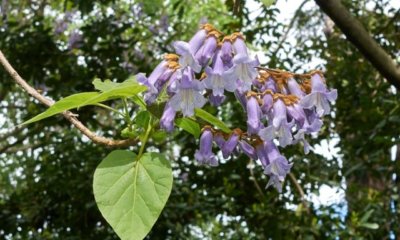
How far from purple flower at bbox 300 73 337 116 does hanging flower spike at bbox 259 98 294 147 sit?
0.05 meters

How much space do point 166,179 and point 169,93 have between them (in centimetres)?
18

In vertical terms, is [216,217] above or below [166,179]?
above

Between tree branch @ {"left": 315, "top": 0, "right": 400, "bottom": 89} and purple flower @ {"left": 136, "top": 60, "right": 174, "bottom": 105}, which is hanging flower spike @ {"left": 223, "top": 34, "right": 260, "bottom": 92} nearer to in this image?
purple flower @ {"left": 136, "top": 60, "right": 174, "bottom": 105}

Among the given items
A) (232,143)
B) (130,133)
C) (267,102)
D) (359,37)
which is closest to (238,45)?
(267,102)

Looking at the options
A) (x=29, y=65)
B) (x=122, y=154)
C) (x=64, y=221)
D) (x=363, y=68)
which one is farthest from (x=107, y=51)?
(x=122, y=154)

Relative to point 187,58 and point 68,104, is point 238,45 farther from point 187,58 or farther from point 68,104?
point 68,104

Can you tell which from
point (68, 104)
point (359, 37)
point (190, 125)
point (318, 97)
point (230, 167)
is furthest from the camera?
point (230, 167)

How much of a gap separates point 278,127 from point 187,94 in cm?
21

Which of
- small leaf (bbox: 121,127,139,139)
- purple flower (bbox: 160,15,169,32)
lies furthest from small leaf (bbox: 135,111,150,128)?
purple flower (bbox: 160,15,169,32)

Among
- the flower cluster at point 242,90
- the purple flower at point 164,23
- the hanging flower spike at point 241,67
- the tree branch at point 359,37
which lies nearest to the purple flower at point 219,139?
the flower cluster at point 242,90

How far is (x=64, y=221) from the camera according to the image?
4953 mm

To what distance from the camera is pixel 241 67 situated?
123cm

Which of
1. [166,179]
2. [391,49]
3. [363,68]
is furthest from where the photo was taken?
[363,68]

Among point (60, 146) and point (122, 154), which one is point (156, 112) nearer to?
point (122, 154)
